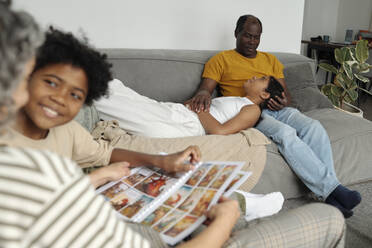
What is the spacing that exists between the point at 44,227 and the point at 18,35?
254mm

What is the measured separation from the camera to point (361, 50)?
275 cm

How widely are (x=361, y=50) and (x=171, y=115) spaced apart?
6.63ft

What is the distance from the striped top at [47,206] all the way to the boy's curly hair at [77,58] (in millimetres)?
454

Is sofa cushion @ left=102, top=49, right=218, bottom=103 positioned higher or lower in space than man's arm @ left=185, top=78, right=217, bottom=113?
higher

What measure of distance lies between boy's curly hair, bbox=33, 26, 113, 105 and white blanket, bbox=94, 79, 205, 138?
505mm

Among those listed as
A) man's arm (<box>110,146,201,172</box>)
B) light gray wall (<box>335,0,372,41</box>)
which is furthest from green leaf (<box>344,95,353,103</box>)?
light gray wall (<box>335,0,372,41</box>)

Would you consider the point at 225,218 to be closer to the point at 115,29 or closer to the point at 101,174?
the point at 101,174

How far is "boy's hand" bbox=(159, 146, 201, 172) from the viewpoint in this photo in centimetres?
99

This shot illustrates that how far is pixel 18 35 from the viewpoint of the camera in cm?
41

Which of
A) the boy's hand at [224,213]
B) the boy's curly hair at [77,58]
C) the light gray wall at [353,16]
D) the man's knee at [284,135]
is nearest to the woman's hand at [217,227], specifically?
the boy's hand at [224,213]

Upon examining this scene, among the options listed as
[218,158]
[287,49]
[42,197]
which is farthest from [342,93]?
[42,197]

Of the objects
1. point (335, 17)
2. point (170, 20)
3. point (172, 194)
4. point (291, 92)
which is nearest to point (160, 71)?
point (170, 20)

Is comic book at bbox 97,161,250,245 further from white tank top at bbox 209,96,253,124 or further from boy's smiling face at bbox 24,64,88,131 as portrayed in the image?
white tank top at bbox 209,96,253,124

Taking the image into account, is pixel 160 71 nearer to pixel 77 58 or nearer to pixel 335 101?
pixel 77 58
